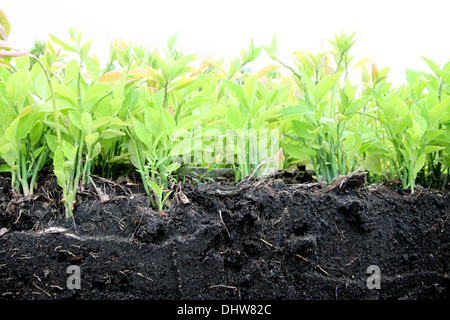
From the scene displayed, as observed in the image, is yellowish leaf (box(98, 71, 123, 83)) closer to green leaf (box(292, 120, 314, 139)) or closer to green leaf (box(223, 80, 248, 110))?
green leaf (box(223, 80, 248, 110))

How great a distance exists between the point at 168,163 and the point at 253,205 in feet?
0.79

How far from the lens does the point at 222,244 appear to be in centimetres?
73

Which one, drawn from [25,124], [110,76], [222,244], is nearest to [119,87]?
[110,76]

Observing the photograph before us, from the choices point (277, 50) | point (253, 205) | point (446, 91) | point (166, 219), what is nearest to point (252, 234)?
point (253, 205)

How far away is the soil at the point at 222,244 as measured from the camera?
2.20 ft

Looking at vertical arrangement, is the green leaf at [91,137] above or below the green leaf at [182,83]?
below

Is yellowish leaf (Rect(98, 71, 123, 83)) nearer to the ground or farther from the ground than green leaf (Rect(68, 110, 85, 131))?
farther from the ground

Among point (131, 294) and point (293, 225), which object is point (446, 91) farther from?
point (131, 294)

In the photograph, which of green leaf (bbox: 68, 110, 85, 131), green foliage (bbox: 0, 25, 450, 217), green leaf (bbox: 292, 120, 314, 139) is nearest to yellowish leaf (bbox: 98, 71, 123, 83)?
green foliage (bbox: 0, 25, 450, 217)

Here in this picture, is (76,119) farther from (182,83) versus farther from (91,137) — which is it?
(182,83)

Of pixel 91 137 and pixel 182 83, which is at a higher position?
pixel 182 83

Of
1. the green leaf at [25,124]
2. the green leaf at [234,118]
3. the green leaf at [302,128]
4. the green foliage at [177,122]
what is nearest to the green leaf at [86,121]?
the green foliage at [177,122]

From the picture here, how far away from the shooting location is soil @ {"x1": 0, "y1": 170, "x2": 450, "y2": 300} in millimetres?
670

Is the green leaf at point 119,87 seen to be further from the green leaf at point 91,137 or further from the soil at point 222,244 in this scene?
the soil at point 222,244
